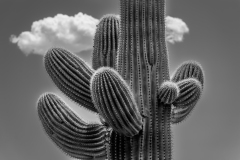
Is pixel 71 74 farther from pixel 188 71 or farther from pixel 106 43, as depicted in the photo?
pixel 188 71

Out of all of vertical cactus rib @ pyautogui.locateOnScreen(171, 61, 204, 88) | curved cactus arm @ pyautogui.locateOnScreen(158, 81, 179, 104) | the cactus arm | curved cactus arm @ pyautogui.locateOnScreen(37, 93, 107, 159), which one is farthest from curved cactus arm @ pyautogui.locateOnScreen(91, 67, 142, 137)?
vertical cactus rib @ pyautogui.locateOnScreen(171, 61, 204, 88)

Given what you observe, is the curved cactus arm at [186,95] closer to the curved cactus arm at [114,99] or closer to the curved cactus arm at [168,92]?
the curved cactus arm at [168,92]

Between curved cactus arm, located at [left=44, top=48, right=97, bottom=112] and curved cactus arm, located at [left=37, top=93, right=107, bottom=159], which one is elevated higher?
curved cactus arm, located at [left=44, top=48, right=97, bottom=112]

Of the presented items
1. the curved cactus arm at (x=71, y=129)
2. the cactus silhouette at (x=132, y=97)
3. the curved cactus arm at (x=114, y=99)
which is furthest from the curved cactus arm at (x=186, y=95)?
the curved cactus arm at (x=71, y=129)

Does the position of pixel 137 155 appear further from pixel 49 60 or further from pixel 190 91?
pixel 49 60

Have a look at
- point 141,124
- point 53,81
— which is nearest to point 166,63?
point 141,124

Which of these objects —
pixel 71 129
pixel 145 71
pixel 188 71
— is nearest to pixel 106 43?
pixel 145 71

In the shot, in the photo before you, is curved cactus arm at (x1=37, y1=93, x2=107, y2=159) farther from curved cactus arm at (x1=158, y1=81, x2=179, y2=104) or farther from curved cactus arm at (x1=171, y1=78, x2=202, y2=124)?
curved cactus arm at (x1=171, y1=78, x2=202, y2=124)
